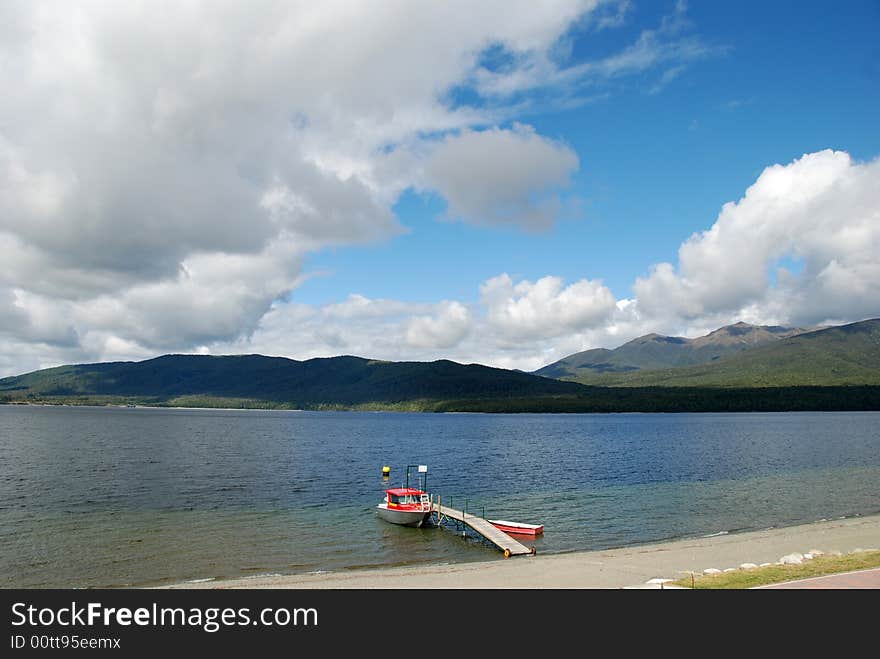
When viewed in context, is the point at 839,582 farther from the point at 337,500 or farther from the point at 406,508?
the point at 337,500

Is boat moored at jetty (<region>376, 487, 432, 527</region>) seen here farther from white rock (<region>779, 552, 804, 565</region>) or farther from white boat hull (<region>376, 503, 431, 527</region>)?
white rock (<region>779, 552, 804, 565</region>)

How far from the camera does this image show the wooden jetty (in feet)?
130

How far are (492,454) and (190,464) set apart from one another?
2045 inches

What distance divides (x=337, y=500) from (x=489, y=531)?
2133 centimetres

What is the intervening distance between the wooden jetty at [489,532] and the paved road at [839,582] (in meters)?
20.7

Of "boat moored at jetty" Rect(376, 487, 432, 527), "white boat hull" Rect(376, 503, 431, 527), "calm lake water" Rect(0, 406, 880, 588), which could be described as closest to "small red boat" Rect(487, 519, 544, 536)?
"calm lake water" Rect(0, 406, 880, 588)

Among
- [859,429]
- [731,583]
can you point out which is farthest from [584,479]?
[859,429]

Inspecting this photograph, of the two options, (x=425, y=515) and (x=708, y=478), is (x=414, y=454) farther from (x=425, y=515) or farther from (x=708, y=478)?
(x=425, y=515)

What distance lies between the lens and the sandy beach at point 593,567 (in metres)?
29.9

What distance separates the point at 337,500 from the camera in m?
59.8

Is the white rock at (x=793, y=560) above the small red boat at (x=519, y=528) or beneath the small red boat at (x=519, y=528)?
above

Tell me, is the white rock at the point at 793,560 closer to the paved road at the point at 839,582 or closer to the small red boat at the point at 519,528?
the paved road at the point at 839,582

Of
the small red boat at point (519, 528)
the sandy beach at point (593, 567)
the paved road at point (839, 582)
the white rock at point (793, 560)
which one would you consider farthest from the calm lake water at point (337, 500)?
the paved road at point (839, 582)

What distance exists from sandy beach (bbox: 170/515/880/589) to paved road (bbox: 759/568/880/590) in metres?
7.69
